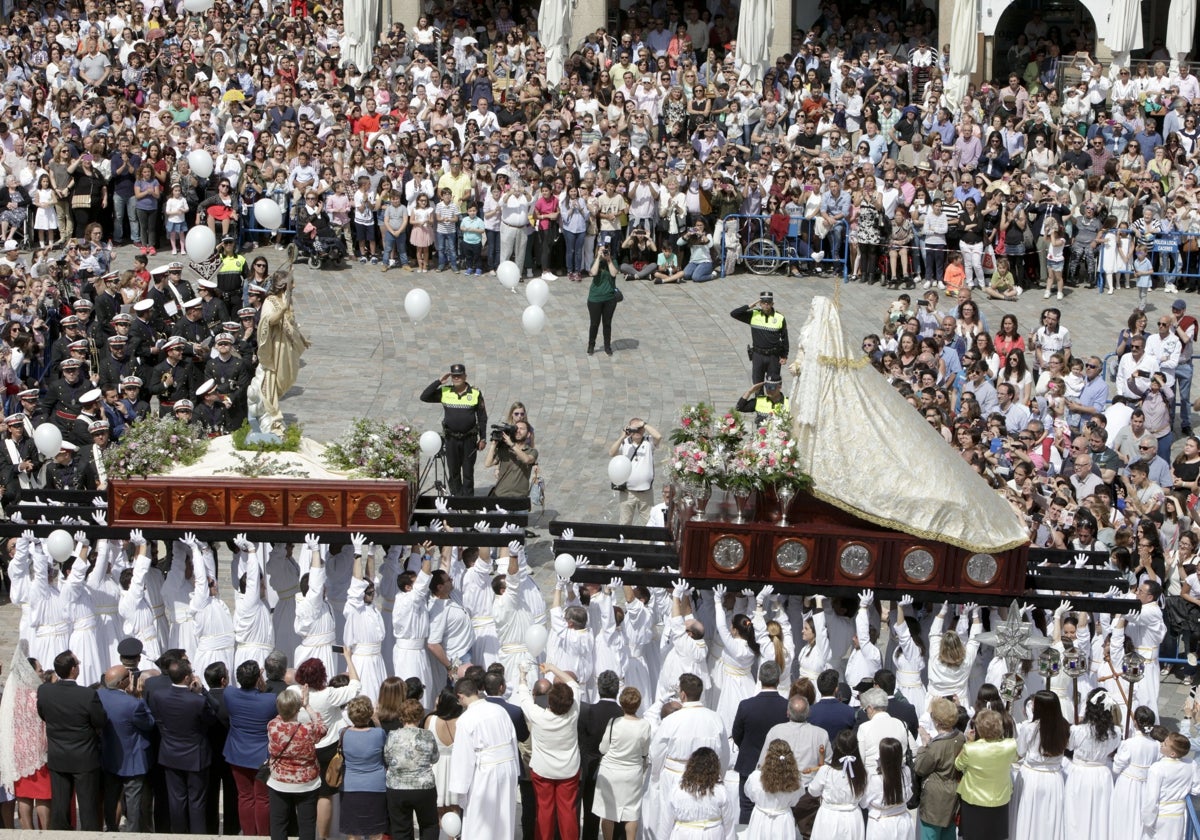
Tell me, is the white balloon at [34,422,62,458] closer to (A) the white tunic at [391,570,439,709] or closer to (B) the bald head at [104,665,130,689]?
(A) the white tunic at [391,570,439,709]

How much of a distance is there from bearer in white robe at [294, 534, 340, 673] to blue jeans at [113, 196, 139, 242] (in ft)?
45.0

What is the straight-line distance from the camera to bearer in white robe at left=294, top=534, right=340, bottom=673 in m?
14.7

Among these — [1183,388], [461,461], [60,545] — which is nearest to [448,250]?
[461,461]

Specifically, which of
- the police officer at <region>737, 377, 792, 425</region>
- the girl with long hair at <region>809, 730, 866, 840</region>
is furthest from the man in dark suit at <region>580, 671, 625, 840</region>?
the police officer at <region>737, 377, 792, 425</region>

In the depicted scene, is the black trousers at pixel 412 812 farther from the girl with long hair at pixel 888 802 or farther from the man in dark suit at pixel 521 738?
the girl with long hair at pixel 888 802

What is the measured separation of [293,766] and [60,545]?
127 inches

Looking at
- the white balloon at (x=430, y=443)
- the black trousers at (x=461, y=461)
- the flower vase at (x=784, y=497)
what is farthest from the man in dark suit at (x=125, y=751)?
the black trousers at (x=461, y=461)

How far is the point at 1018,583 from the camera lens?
14094mm

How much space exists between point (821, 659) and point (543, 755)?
8.11 ft

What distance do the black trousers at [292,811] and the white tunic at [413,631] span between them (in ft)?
6.65

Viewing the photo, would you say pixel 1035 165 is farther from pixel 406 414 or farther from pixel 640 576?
pixel 640 576

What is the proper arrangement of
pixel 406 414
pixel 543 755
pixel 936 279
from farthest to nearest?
pixel 936 279, pixel 406 414, pixel 543 755

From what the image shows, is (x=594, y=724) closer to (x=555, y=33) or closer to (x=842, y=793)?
(x=842, y=793)

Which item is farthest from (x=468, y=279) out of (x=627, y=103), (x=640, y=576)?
(x=640, y=576)
